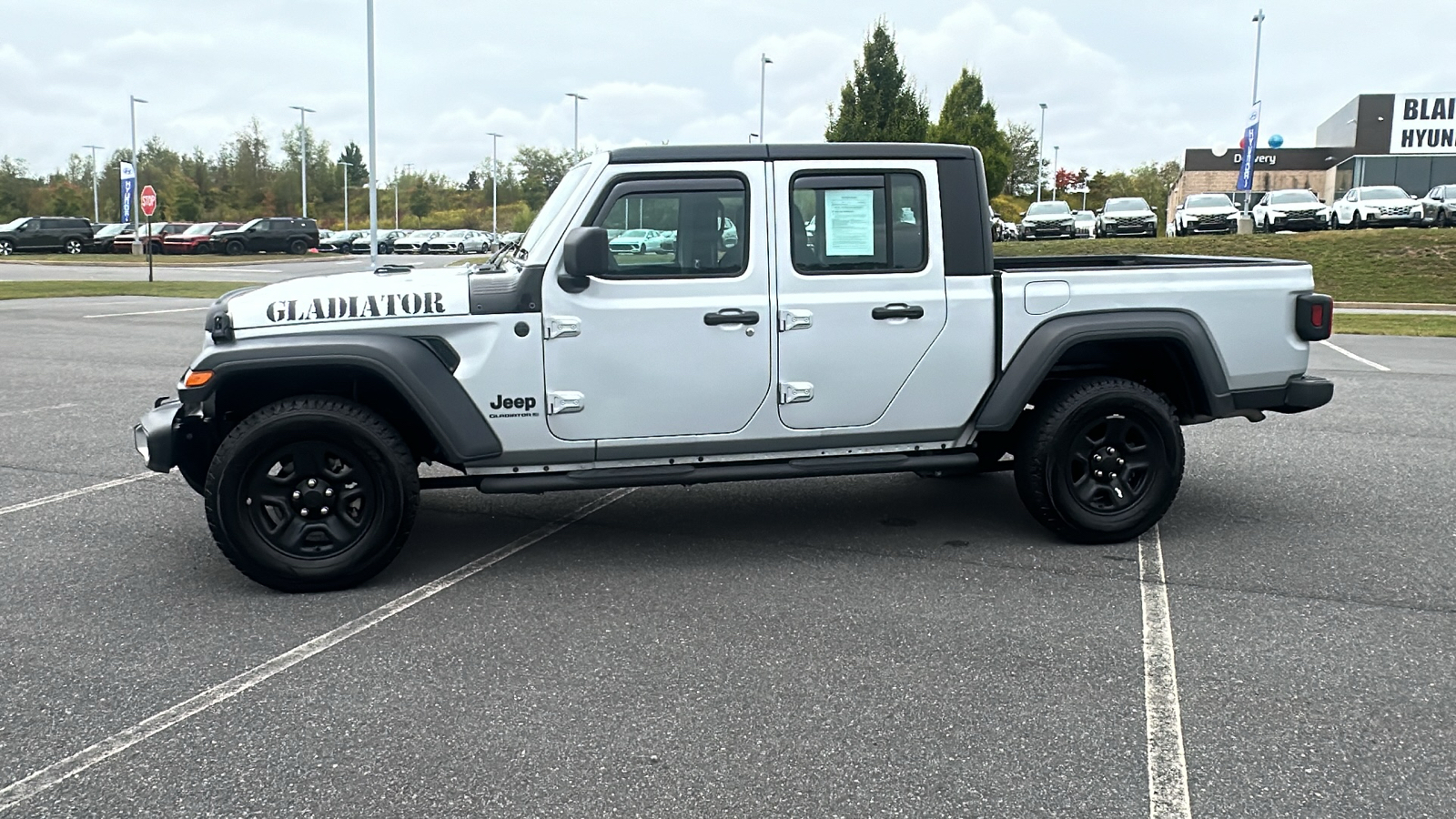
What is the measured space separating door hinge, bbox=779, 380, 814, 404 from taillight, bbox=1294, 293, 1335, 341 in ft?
8.14

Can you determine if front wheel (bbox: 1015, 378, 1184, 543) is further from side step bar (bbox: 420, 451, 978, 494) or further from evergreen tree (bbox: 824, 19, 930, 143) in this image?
evergreen tree (bbox: 824, 19, 930, 143)

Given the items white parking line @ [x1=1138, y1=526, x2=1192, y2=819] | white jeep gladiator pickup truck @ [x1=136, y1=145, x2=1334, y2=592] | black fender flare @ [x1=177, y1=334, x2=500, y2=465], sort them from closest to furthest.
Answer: white parking line @ [x1=1138, y1=526, x2=1192, y2=819], black fender flare @ [x1=177, y1=334, x2=500, y2=465], white jeep gladiator pickup truck @ [x1=136, y1=145, x2=1334, y2=592]

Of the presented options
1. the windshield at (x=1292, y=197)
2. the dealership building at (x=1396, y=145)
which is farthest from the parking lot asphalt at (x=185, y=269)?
the dealership building at (x=1396, y=145)

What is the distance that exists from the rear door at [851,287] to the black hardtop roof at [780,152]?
0.15 ft

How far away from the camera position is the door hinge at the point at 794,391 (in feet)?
17.8

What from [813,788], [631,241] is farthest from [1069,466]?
[813,788]

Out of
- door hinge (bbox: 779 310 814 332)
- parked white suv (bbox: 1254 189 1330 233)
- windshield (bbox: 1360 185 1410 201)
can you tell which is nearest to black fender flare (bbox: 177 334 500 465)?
door hinge (bbox: 779 310 814 332)

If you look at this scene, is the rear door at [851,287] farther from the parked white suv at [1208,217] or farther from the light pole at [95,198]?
the light pole at [95,198]

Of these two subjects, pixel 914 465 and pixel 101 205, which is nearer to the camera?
pixel 914 465

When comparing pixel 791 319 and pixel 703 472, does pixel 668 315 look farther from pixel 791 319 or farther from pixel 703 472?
pixel 703 472

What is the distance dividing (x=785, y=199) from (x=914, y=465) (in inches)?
53.5

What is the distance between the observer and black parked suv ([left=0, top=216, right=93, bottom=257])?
169 feet

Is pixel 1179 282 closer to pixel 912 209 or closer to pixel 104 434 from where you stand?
pixel 912 209

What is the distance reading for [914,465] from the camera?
5.63 m
